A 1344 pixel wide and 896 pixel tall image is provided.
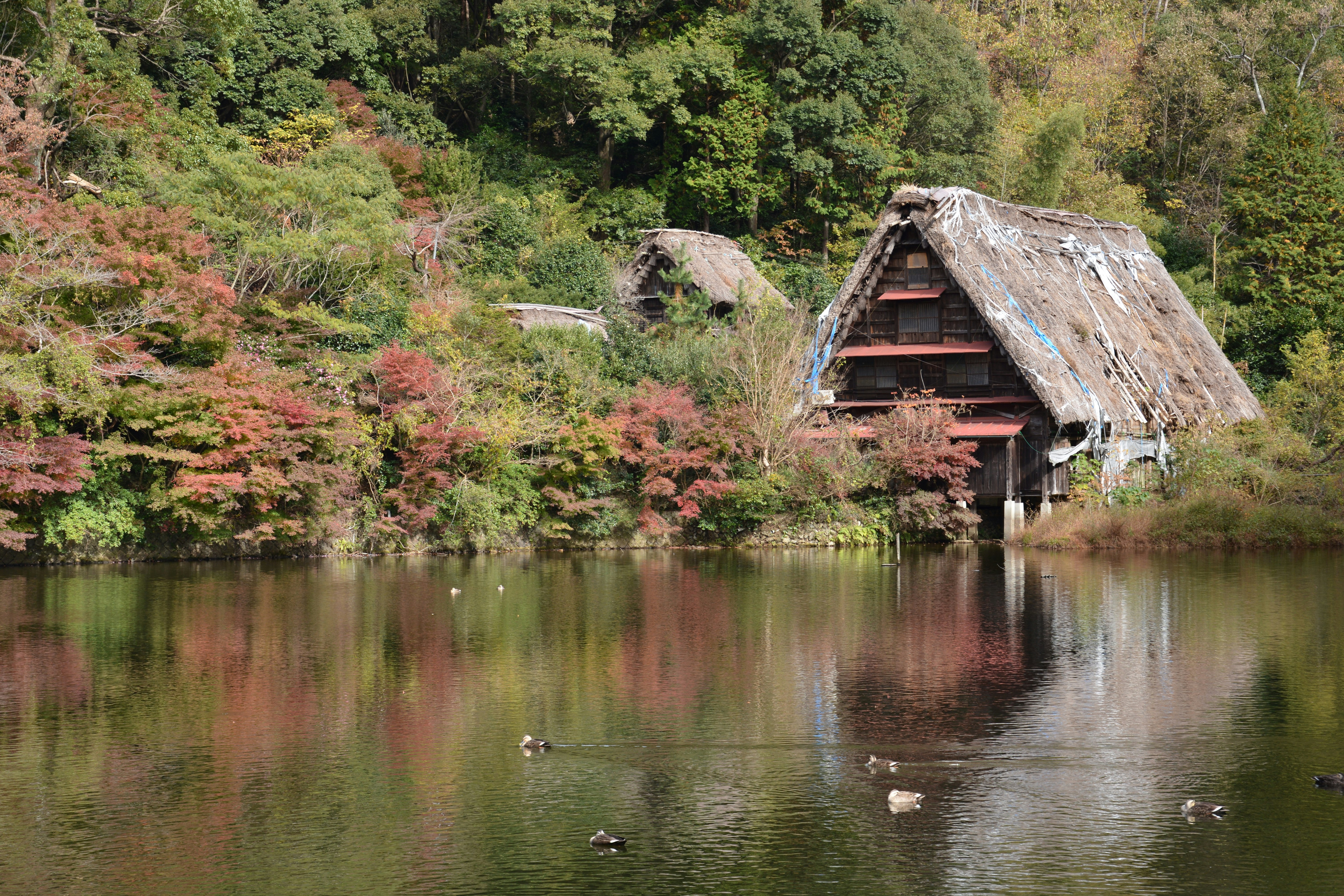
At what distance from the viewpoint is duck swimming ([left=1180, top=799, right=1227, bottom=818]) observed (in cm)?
1050

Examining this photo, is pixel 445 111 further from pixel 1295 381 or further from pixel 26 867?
pixel 26 867

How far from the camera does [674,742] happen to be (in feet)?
42.0

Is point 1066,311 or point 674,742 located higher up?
point 1066,311

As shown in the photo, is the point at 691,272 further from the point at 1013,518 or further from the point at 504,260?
the point at 1013,518

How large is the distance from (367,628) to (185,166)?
64.2 feet

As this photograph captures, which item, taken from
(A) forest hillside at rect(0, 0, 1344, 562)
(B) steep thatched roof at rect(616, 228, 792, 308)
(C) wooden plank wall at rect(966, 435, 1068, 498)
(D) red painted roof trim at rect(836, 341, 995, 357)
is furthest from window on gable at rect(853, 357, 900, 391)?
(B) steep thatched roof at rect(616, 228, 792, 308)

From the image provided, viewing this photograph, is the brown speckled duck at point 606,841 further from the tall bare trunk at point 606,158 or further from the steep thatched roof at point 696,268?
the tall bare trunk at point 606,158

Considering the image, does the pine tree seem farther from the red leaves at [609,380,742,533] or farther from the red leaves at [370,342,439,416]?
the red leaves at [370,342,439,416]

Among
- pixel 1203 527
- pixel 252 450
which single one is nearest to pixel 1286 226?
pixel 1203 527

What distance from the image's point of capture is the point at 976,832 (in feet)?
33.6

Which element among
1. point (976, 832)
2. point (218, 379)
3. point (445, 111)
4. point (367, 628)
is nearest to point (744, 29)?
point (445, 111)

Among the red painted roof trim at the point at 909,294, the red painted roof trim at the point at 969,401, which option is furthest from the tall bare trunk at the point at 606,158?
the red painted roof trim at the point at 969,401

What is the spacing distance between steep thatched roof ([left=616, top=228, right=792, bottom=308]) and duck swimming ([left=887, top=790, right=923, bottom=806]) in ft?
99.1

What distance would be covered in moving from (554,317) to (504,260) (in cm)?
432
